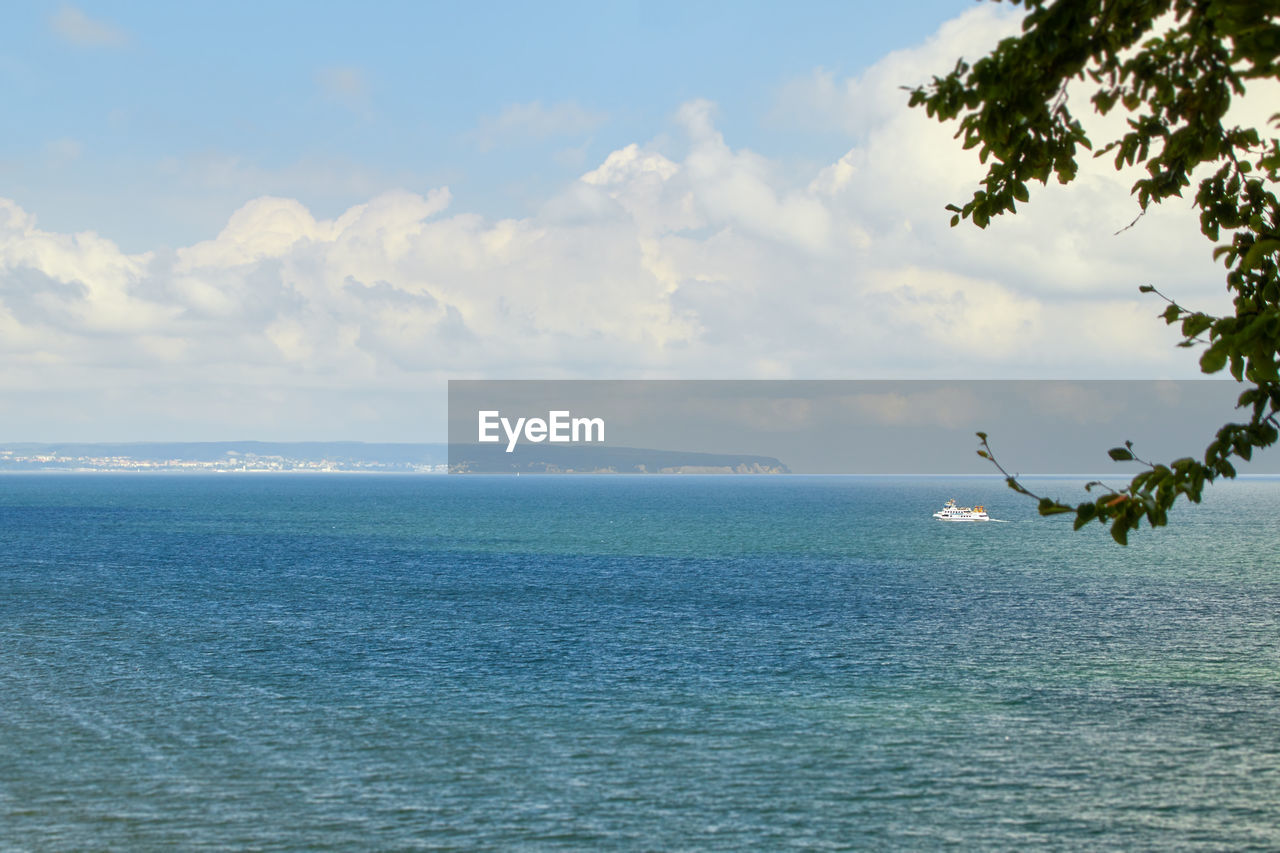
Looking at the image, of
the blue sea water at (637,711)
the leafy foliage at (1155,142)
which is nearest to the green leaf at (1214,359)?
the leafy foliage at (1155,142)

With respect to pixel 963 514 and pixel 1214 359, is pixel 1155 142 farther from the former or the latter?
pixel 963 514

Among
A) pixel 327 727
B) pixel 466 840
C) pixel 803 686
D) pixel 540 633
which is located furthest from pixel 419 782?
pixel 540 633

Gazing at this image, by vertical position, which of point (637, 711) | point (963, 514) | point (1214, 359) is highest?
point (1214, 359)

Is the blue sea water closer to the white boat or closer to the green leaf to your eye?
the green leaf

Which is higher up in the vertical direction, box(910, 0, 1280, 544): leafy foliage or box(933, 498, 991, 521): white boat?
box(910, 0, 1280, 544): leafy foliage

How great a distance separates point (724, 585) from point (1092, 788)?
149ft

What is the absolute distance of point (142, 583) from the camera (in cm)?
7400

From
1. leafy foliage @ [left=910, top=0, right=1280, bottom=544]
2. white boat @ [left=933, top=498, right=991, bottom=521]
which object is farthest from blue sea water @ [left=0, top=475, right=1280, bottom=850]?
white boat @ [left=933, top=498, right=991, bottom=521]

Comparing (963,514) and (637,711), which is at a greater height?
(637,711)

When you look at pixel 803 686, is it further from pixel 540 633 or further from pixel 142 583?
pixel 142 583

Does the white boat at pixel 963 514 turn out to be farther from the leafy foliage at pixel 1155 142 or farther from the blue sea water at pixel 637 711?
the leafy foliage at pixel 1155 142

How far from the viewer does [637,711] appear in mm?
35156

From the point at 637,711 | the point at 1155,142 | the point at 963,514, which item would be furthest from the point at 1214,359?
the point at 963,514

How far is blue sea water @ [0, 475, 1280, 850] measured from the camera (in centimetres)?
2509
